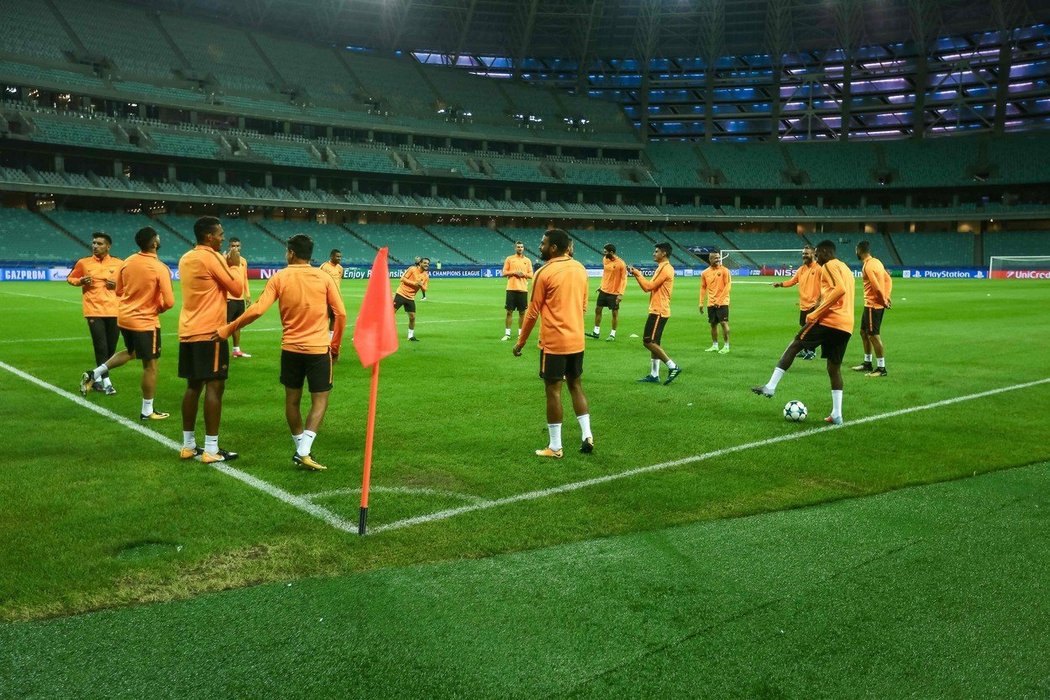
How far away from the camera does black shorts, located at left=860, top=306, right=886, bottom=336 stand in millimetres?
14078

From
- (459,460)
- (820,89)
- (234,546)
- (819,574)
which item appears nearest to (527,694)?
(819,574)

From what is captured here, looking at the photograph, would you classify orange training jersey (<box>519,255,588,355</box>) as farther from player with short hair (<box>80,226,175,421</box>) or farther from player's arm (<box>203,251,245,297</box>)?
player with short hair (<box>80,226,175,421</box>)

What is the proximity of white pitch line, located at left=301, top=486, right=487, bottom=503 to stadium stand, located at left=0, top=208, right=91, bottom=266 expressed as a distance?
49.9 metres

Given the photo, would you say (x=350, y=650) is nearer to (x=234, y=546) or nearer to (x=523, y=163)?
(x=234, y=546)

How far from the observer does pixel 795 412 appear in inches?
386

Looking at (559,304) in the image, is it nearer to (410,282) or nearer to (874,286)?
(874,286)

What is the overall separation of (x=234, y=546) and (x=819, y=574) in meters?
3.95

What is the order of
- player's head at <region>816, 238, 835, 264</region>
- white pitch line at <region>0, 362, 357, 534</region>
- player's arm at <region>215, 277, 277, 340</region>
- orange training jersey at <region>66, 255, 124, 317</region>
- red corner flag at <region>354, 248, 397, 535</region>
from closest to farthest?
1. red corner flag at <region>354, 248, 397, 535</region>
2. white pitch line at <region>0, 362, 357, 534</region>
3. player's arm at <region>215, 277, 277, 340</region>
4. player's head at <region>816, 238, 835, 264</region>
5. orange training jersey at <region>66, 255, 124, 317</region>

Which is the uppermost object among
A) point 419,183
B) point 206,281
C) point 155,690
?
point 419,183

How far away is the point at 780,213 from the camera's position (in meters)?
85.1

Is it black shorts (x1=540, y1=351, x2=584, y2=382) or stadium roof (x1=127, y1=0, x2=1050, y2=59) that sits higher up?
stadium roof (x1=127, y1=0, x2=1050, y2=59)

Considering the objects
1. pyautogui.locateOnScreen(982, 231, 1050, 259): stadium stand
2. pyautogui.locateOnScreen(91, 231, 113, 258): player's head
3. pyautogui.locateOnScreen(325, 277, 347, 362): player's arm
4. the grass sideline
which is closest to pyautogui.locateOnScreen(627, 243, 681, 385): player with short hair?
pyautogui.locateOnScreen(325, 277, 347, 362): player's arm

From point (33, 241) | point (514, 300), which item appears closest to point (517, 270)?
point (514, 300)

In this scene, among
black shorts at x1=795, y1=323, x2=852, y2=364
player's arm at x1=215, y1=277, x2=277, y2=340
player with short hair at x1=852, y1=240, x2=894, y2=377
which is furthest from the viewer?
player with short hair at x1=852, y1=240, x2=894, y2=377
